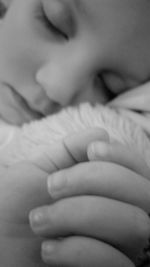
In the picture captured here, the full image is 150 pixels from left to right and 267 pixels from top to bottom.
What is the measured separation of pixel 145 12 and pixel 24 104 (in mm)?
366

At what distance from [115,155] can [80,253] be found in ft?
0.47

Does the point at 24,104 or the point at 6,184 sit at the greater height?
the point at 6,184

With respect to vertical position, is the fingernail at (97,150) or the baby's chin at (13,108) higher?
the fingernail at (97,150)

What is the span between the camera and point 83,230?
52 centimetres

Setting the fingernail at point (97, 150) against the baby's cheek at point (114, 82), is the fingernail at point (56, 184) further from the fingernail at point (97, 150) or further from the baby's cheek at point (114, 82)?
the baby's cheek at point (114, 82)

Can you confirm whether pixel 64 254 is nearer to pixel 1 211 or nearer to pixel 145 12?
pixel 1 211

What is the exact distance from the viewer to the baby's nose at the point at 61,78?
93cm

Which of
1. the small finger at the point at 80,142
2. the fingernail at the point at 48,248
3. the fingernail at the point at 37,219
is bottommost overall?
the fingernail at the point at 48,248

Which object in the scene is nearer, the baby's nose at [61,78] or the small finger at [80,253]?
the small finger at [80,253]

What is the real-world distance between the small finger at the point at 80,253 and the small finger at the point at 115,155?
114 millimetres

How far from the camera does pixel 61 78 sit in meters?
0.93

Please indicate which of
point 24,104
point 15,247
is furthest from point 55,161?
point 24,104

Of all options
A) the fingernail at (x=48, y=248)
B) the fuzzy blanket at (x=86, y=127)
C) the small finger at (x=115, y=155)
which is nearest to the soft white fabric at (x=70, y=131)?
the fuzzy blanket at (x=86, y=127)

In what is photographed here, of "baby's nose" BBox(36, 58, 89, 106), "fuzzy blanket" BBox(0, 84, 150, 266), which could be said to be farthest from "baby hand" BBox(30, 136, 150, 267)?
"baby's nose" BBox(36, 58, 89, 106)
